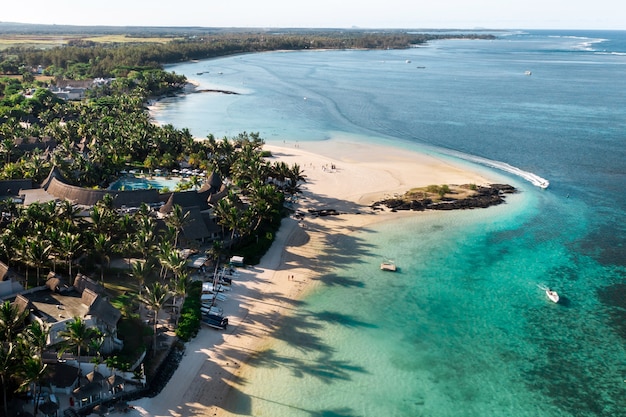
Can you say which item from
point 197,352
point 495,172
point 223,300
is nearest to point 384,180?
point 495,172

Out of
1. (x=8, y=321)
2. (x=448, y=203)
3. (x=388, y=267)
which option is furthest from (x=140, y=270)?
(x=448, y=203)

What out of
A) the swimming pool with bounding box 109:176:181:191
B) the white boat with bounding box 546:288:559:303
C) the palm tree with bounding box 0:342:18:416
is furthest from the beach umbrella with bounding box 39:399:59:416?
the white boat with bounding box 546:288:559:303

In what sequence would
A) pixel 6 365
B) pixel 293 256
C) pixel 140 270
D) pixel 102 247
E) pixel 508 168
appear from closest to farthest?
pixel 6 365, pixel 140 270, pixel 102 247, pixel 293 256, pixel 508 168

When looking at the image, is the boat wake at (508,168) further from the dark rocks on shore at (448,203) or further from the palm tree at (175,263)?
the palm tree at (175,263)

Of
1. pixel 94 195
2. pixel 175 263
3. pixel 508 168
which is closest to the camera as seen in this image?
pixel 175 263

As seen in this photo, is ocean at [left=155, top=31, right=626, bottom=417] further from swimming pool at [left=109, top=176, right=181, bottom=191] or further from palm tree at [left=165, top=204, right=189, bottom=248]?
swimming pool at [left=109, top=176, right=181, bottom=191]

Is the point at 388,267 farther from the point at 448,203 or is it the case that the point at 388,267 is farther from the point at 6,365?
the point at 6,365

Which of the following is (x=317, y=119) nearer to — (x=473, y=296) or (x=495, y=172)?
(x=495, y=172)
